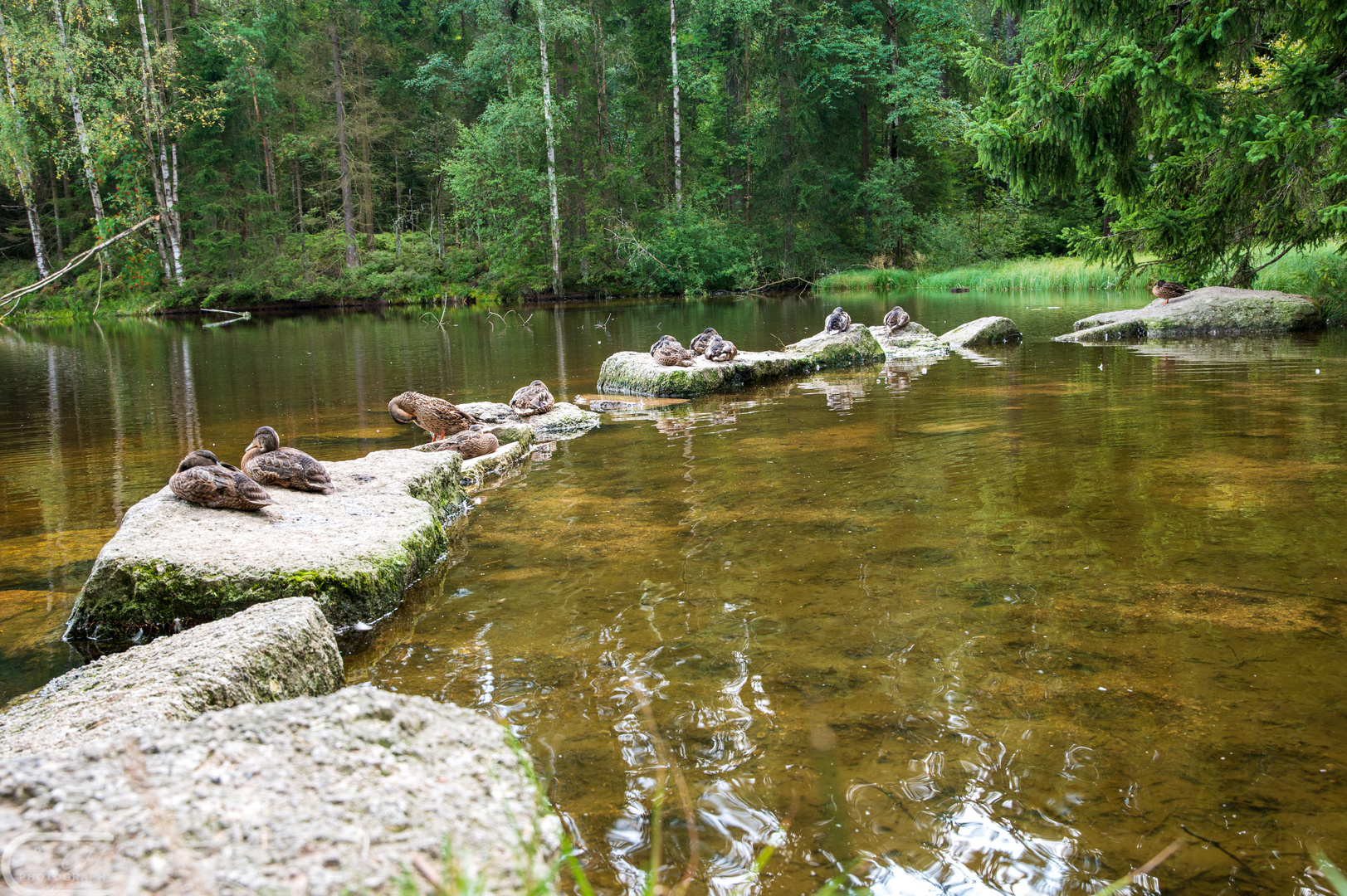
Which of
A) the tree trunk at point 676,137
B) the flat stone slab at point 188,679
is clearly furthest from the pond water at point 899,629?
the tree trunk at point 676,137

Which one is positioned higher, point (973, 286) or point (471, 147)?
point (471, 147)

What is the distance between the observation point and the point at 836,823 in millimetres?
2580

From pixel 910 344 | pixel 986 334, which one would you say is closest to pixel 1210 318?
pixel 986 334

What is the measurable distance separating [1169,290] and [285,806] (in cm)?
1821

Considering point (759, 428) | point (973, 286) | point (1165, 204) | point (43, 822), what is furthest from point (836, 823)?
point (973, 286)

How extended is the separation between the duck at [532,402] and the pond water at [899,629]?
1.39m

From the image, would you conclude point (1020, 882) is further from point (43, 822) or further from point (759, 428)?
point (759, 428)

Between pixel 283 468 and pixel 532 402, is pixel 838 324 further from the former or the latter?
pixel 283 468

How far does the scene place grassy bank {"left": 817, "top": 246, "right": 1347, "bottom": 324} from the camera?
599 inches

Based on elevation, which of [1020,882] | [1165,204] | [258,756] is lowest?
[1020,882]

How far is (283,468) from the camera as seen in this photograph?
5.70 meters

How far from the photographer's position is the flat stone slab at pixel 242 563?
167 inches

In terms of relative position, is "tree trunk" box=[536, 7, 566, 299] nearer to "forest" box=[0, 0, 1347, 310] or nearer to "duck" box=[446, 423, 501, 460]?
"forest" box=[0, 0, 1347, 310]

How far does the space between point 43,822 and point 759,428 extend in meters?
Answer: 7.63
